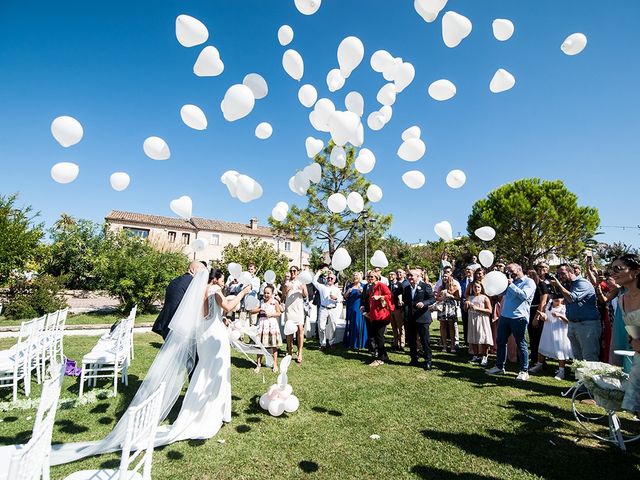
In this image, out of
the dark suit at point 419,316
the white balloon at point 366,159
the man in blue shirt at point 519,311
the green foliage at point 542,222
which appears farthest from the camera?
the green foliage at point 542,222

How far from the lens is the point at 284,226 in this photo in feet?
69.8


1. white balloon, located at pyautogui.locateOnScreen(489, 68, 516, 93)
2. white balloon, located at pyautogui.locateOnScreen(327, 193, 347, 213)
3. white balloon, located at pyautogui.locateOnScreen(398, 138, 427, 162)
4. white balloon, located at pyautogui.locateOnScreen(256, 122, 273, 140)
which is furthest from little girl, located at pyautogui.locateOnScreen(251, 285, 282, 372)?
white balloon, located at pyautogui.locateOnScreen(489, 68, 516, 93)

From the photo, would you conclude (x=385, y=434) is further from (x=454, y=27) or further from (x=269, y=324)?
(x=454, y=27)

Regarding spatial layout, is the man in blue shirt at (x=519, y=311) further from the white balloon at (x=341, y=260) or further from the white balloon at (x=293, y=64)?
the white balloon at (x=293, y=64)

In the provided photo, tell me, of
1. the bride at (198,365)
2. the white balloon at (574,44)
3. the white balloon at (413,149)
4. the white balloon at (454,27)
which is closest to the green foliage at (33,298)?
the bride at (198,365)

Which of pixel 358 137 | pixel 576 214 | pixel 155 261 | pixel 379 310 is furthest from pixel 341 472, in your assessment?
pixel 576 214

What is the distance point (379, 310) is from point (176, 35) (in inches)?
217

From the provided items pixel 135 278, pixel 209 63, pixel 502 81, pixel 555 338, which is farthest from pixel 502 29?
pixel 135 278

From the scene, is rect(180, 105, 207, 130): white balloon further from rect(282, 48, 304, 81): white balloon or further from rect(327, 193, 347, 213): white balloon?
rect(327, 193, 347, 213): white balloon

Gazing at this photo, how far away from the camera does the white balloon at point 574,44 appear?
313cm

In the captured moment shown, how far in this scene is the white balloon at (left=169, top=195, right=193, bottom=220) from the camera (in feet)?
12.4

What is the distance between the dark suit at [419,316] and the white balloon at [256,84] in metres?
4.77

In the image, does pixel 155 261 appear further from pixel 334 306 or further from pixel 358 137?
pixel 358 137

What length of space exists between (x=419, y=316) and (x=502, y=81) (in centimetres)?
431
